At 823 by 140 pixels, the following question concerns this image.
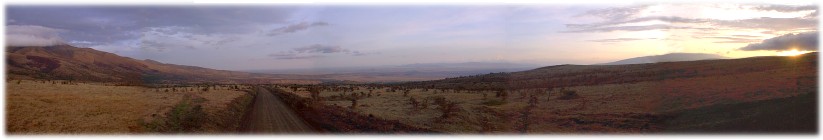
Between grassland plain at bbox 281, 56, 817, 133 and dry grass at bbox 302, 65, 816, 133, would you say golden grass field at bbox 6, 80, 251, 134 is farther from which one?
grassland plain at bbox 281, 56, 817, 133

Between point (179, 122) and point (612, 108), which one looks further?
point (612, 108)

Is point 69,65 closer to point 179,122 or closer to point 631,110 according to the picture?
point 179,122

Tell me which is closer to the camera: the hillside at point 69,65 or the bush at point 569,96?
the bush at point 569,96

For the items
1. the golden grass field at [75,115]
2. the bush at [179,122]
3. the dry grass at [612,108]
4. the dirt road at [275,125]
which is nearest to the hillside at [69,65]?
the golden grass field at [75,115]

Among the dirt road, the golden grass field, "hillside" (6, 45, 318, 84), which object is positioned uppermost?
"hillside" (6, 45, 318, 84)

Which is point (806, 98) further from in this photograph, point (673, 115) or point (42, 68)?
point (42, 68)

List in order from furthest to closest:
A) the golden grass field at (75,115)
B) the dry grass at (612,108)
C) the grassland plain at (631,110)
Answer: the dry grass at (612,108) < the grassland plain at (631,110) < the golden grass field at (75,115)

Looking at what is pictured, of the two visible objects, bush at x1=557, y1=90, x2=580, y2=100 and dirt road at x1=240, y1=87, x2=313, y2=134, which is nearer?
dirt road at x1=240, y1=87, x2=313, y2=134

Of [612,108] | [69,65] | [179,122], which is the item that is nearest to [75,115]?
[179,122]

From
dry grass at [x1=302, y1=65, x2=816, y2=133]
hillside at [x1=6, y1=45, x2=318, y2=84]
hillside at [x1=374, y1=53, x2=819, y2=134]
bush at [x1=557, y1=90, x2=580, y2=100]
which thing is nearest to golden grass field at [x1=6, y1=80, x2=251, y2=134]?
dry grass at [x1=302, y1=65, x2=816, y2=133]

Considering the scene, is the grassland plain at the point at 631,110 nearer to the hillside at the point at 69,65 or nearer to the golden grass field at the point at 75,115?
the golden grass field at the point at 75,115

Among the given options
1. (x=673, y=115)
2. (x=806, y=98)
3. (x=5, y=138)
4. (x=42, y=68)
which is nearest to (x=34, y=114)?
(x=5, y=138)

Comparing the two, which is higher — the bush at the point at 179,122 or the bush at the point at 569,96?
the bush at the point at 569,96

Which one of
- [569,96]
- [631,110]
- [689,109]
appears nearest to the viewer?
[689,109]
